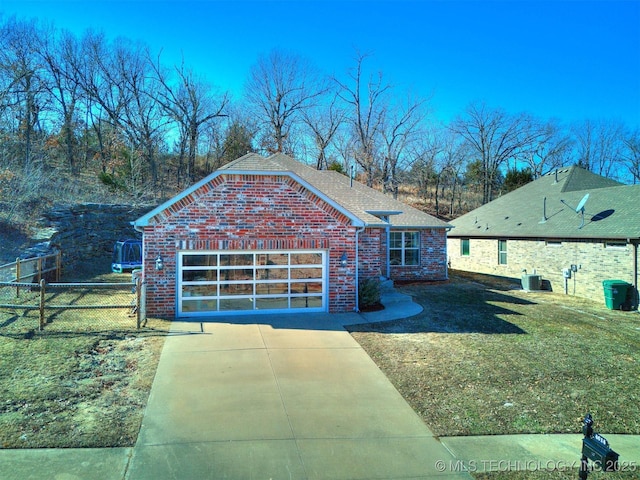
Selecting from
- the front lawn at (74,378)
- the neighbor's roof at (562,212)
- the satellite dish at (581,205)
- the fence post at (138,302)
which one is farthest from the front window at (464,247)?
the fence post at (138,302)

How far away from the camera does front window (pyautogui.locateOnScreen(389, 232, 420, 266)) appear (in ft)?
66.6

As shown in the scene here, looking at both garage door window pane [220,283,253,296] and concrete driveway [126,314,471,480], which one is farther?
garage door window pane [220,283,253,296]

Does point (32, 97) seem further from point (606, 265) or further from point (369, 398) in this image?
point (606, 265)

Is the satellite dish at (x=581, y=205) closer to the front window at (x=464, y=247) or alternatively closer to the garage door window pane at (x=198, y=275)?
the front window at (x=464, y=247)

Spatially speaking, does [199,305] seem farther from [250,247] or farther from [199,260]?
[250,247]

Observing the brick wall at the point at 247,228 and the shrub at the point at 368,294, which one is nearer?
the brick wall at the point at 247,228

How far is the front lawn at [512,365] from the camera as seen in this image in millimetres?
6035

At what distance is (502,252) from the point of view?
23219 mm

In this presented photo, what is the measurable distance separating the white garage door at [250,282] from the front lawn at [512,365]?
2.39m

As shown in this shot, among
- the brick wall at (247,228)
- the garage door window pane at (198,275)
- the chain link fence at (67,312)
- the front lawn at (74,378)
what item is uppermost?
the brick wall at (247,228)

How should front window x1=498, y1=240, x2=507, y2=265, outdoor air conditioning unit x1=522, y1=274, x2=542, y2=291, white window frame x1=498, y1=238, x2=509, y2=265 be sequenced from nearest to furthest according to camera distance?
outdoor air conditioning unit x1=522, y1=274, x2=542, y2=291
white window frame x1=498, y1=238, x2=509, y2=265
front window x1=498, y1=240, x2=507, y2=265

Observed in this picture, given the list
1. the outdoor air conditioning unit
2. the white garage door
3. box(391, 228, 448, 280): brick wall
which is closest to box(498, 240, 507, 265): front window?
the outdoor air conditioning unit

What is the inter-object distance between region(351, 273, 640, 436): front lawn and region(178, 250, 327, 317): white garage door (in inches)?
94.0

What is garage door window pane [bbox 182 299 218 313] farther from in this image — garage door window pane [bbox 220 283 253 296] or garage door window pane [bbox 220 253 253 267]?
garage door window pane [bbox 220 253 253 267]
